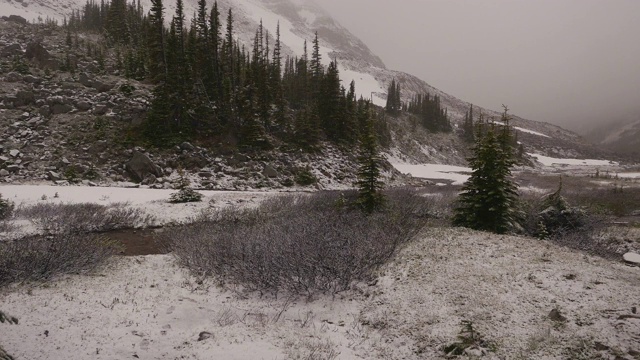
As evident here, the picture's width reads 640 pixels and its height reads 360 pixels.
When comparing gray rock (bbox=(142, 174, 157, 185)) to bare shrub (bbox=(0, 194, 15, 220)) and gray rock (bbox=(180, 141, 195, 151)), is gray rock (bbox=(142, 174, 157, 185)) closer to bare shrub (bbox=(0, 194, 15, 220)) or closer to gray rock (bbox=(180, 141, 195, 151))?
gray rock (bbox=(180, 141, 195, 151))

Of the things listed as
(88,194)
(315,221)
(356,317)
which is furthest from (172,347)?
(88,194)

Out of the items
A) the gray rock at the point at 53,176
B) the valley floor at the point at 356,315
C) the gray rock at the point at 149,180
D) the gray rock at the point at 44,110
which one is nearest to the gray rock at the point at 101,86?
the gray rock at the point at 44,110

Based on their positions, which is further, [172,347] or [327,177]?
[327,177]

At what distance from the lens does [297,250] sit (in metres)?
11.2

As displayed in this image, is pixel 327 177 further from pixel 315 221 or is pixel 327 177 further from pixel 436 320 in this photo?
pixel 436 320

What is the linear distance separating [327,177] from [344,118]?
47.5ft

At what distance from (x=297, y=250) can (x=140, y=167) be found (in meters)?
24.8

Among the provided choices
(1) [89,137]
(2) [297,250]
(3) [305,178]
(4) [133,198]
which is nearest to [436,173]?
(3) [305,178]

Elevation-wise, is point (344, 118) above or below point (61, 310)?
above

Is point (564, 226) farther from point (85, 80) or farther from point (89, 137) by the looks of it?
point (85, 80)

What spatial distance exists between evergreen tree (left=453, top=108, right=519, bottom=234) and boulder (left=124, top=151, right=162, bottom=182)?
27.0m

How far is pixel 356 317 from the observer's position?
27.7 ft

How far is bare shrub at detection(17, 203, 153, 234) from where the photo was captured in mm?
15570

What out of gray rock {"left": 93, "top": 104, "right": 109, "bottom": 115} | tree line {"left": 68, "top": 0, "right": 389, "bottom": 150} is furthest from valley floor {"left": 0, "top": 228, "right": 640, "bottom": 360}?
gray rock {"left": 93, "top": 104, "right": 109, "bottom": 115}
